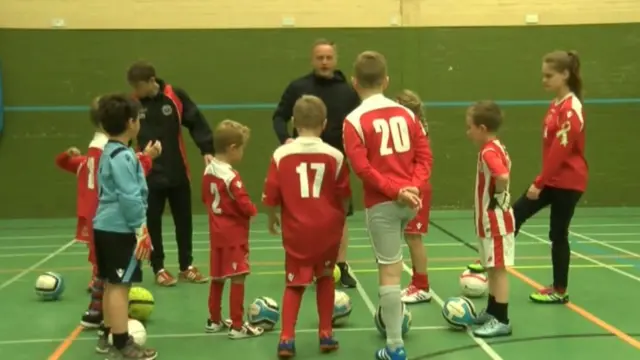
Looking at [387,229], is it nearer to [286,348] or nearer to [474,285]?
[286,348]

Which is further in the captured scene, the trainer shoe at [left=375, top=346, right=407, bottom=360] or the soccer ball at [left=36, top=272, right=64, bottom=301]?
the soccer ball at [left=36, top=272, right=64, bottom=301]

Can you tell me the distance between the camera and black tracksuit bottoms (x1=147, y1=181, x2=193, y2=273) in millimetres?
7438

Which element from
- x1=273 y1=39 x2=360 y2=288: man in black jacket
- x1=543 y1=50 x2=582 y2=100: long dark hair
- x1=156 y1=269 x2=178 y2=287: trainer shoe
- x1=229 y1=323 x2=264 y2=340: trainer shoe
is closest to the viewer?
x1=229 y1=323 x2=264 y2=340: trainer shoe

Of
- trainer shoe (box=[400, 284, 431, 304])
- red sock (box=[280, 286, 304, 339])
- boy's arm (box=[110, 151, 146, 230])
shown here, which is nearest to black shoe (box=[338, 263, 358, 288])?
trainer shoe (box=[400, 284, 431, 304])

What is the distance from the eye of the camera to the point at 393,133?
472 cm

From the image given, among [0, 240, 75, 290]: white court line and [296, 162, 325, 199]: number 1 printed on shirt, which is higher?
[296, 162, 325, 199]: number 1 printed on shirt

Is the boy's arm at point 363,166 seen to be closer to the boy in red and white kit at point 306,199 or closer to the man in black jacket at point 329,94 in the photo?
the boy in red and white kit at point 306,199

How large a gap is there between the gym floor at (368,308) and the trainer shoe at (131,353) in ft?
0.50

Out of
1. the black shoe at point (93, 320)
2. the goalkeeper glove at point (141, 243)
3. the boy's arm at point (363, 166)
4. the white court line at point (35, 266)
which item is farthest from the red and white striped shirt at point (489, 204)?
the white court line at point (35, 266)

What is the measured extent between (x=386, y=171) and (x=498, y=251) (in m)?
1.08

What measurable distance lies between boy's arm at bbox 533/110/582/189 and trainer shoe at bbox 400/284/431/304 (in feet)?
4.13

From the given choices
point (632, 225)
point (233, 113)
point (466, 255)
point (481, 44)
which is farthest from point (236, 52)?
point (632, 225)

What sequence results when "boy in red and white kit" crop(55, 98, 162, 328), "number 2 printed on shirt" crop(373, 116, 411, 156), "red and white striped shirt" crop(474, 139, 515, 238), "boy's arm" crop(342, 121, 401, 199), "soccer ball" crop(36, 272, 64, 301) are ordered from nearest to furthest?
1. "boy's arm" crop(342, 121, 401, 199)
2. "number 2 printed on shirt" crop(373, 116, 411, 156)
3. "red and white striped shirt" crop(474, 139, 515, 238)
4. "boy in red and white kit" crop(55, 98, 162, 328)
5. "soccer ball" crop(36, 272, 64, 301)

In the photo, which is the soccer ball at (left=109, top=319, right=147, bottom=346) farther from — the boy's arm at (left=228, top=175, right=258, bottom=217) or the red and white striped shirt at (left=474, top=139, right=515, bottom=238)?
the red and white striped shirt at (left=474, top=139, right=515, bottom=238)
